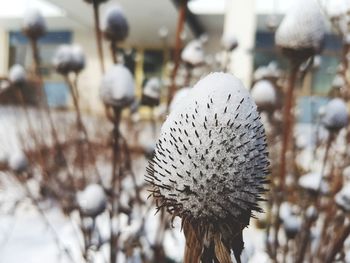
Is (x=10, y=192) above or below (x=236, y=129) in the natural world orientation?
below

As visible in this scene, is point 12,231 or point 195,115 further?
point 12,231

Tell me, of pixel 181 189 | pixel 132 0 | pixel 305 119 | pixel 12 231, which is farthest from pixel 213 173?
pixel 132 0

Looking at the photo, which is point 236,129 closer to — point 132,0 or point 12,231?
point 12,231

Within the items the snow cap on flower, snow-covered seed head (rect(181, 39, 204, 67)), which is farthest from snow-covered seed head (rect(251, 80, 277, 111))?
snow-covered seed head (rect(181, 39, 204, 67))

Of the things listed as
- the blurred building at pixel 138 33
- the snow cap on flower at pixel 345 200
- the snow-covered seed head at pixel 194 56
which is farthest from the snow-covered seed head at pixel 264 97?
the blurred building at pixel 138 33

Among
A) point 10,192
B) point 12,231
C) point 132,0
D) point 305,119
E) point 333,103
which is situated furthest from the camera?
point 132,0

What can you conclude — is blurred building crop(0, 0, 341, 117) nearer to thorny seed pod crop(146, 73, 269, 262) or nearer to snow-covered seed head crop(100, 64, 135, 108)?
snow-covered seed head crop(100, 64, 135, 108)

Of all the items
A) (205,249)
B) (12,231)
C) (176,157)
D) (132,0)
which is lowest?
(12,231)
